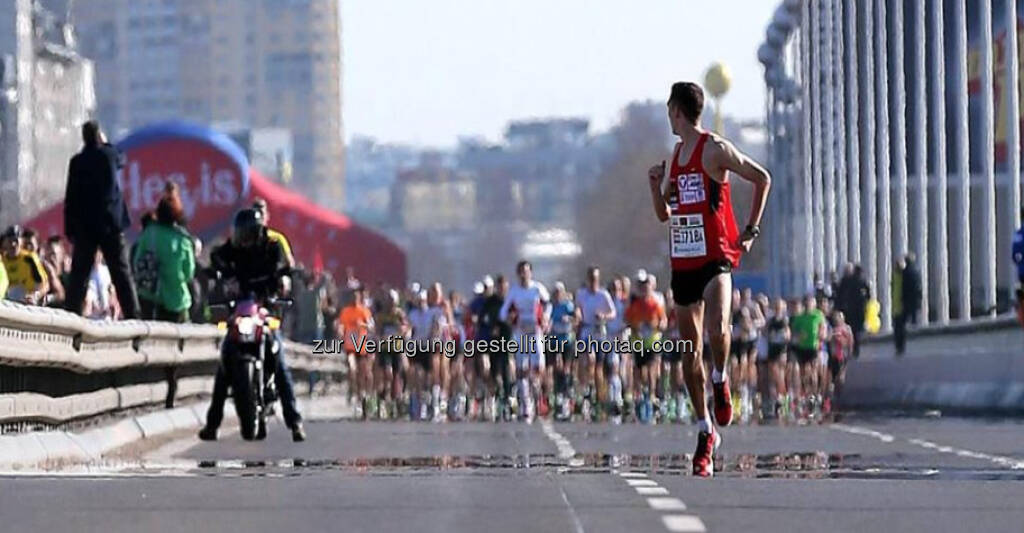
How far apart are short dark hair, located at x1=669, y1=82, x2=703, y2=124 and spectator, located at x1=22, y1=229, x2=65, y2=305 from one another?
12181mm

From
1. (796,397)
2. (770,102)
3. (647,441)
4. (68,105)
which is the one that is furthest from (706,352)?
(68,105)

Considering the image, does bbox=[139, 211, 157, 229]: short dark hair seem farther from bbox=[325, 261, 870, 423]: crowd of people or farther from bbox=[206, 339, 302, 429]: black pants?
bbox=[325, 261, 870, 423]: crowd of people

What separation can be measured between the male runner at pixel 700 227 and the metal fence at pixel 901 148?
126ft

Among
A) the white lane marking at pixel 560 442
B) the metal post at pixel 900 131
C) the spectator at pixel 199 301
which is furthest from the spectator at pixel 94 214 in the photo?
the metal post at pixel 900 131

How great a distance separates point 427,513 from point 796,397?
32192 millimetres

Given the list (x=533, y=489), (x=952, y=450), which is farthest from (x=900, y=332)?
(x=533, y=489)

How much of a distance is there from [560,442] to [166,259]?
5215 millimetres

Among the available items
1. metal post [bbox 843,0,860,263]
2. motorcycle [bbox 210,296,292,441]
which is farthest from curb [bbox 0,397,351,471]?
metal post [bbox 843,0,860,263]

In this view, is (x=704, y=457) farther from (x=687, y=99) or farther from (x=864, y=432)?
(x=864, y=432)

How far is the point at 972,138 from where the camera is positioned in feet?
258

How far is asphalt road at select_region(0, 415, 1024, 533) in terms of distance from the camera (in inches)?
517

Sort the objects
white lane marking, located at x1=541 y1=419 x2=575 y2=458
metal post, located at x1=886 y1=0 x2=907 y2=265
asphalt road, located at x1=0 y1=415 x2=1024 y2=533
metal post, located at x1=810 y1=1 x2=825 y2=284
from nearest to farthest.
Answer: asphalt road, located at x1=0 y1=415 x2=1024 y2=533, white lane marking, located at x1=541 y1=419 x2=575 y2=458, metal post, located at x1=886 y1=0 x2=907 y2=265, metal post, located at x1=810 y1=1 x2=825 y2=284

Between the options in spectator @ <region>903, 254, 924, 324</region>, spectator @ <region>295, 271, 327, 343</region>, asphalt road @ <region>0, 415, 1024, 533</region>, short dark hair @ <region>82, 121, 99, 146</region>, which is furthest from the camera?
spectator @ <region>295, 271, 327, 343</region>

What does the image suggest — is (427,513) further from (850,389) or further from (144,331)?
(850,389)
